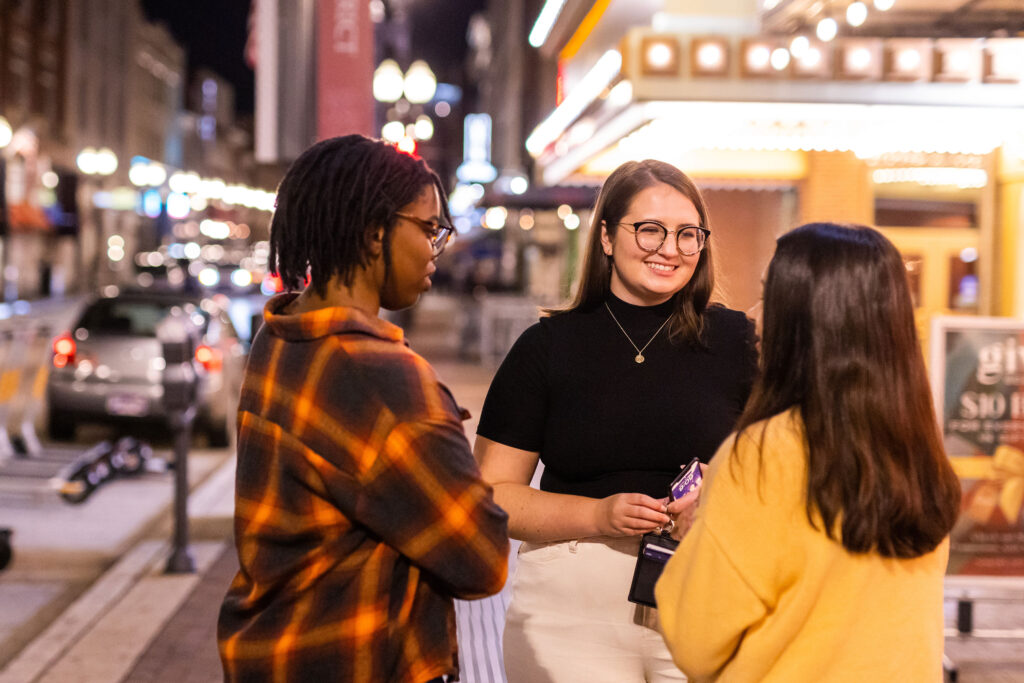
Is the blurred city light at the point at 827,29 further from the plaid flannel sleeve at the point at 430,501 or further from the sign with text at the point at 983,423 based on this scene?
the plaid flannel sleeve at the point at 430,501

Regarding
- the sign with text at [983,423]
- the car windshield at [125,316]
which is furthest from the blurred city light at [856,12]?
the car windshield at [125,316]

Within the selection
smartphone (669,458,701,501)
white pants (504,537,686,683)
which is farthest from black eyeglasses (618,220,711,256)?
white pants (504,537,686,683)

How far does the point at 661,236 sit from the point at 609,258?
19cm

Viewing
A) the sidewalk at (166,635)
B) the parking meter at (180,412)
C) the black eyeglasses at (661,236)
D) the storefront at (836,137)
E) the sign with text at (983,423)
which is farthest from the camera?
the storefront at (836,137)

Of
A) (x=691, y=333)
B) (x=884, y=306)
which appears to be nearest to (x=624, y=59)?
(x=691, y=333)

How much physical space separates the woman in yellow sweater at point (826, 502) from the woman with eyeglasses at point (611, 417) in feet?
2.04

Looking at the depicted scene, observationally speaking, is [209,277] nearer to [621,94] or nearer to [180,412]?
[621,94]

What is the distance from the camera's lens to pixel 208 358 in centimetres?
1195

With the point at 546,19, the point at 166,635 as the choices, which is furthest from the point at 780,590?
the point at 546,19

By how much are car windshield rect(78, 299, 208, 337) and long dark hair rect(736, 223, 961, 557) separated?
10556 millimetres

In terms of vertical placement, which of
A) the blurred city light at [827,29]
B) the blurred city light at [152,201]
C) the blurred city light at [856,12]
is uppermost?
the blurred city light at [152,201]

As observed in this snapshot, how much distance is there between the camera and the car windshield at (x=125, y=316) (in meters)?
11.7

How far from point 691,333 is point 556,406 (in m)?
0.37

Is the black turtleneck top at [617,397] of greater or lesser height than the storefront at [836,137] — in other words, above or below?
below
